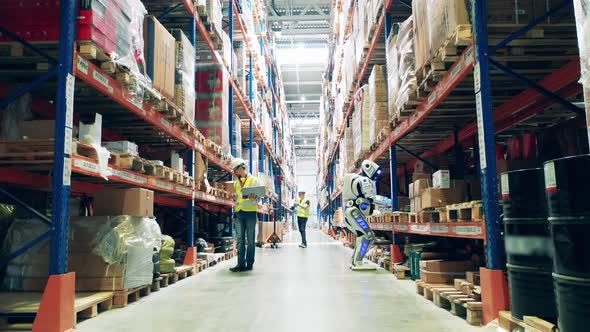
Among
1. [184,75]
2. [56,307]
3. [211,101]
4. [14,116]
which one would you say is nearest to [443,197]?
[56,307]

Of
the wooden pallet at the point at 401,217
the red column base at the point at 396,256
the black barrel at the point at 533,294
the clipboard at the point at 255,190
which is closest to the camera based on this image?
the black barrel at the point at 533,294

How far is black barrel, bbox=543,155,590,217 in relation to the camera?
2.20 meters

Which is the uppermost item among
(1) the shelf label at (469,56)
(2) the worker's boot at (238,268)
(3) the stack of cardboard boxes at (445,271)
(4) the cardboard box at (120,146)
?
(1) the shelf label at (469,56)

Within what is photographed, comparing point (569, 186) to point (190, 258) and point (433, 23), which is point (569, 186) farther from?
point (190, 258)

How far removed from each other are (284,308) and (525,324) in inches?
78.8

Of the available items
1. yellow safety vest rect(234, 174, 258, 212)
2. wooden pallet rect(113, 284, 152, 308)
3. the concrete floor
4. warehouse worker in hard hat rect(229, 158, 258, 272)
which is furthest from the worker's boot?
wooden pallet rect(113, 284, 152, 308)

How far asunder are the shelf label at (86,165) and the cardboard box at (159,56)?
1747 mm

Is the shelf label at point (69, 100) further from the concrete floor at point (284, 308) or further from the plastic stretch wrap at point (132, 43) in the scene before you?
the concrete floor at point (284, 308)

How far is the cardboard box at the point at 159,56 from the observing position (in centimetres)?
506

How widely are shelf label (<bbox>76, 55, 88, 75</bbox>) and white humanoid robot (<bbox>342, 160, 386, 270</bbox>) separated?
14.5 ft

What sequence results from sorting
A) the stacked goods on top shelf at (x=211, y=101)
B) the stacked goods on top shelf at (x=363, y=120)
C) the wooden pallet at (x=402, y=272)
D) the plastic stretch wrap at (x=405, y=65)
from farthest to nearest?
the stacked goods on top shelf at (x=363, y=120), the stacked goods on top shelf at (x=211, y=101), the wooden pallet at (x=402, y=272), the plastic stretch wrap at (x=405, y=65)

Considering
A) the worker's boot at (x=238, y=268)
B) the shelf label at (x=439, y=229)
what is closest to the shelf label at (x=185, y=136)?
the worker's boot at (x=238, y=268)

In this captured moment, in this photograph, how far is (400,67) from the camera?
5.74 meters

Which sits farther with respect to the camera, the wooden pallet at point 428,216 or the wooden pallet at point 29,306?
the wooden pallet at point 428,216
